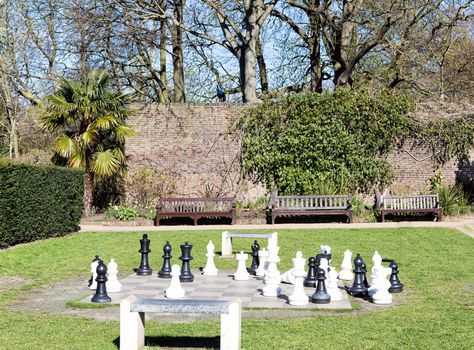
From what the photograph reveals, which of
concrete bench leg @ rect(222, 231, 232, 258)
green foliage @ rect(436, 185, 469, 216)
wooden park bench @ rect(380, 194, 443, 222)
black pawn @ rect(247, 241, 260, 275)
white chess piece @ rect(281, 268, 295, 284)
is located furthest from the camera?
green foliage @ rect(436, 185, 469, 216)

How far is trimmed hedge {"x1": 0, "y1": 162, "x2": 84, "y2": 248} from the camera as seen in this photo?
47.5 ft

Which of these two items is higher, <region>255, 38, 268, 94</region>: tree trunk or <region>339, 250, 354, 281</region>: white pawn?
<region>255, 38, 268, 94</region>: tree trunk

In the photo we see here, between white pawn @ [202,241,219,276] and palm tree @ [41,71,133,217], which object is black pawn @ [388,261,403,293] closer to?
white pawn @ [202,241,219,276]

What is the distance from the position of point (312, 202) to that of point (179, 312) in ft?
50.2

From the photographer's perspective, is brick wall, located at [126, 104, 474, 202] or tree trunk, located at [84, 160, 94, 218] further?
brick wall, located at [126, 104, 474, 202]

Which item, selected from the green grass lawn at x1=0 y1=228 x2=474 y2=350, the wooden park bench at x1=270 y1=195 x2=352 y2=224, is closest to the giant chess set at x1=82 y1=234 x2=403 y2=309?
the green grass lawn at x1=0 y1=228 x2=474 y2=350

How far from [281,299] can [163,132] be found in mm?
16546

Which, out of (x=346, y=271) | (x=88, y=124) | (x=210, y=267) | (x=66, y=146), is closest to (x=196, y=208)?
(x=88, y=124)

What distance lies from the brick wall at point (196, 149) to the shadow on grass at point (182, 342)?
1707cm

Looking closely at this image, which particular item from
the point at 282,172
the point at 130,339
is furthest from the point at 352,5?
the point at 130,339

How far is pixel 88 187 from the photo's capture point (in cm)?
2227

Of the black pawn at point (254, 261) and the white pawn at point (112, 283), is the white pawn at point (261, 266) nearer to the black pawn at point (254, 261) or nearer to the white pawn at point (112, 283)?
the black pawn at point (254, 261)

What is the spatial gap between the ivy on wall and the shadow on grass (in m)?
16.4

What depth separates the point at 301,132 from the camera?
76.3ft
